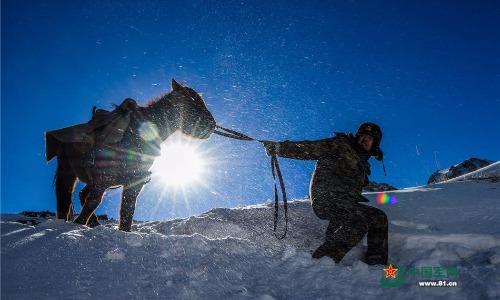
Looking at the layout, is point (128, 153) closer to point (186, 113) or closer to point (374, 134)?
point (186, 113)

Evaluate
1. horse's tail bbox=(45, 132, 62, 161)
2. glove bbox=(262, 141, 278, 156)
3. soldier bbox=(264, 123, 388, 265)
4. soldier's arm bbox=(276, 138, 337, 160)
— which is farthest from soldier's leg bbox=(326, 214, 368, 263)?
horse's tail bbox=(45, 132, 62, 161)

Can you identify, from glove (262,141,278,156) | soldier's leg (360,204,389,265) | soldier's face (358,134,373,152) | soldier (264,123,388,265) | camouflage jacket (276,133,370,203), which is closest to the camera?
soldier's leg (360,204,389,265)

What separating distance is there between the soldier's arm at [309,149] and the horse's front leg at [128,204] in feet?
6.89

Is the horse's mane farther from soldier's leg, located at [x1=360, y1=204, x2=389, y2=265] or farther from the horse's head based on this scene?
soldier's leg, located at [x1=360, y1=204, x2=389, y2=265]

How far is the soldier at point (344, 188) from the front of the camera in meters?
4.25

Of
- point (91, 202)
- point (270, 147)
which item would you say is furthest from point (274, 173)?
point (91, 202)

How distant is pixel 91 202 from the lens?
5047mm

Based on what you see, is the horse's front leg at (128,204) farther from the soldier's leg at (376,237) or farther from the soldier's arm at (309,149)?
the soldier's leg at (376,237)

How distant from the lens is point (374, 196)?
6914 mm

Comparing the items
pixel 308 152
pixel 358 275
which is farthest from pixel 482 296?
pixel 308 152

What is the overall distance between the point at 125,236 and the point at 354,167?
2.95 metres

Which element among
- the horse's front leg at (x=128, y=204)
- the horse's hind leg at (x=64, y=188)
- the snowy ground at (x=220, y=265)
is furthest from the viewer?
the horse's hind leg at (x=64, y=188)

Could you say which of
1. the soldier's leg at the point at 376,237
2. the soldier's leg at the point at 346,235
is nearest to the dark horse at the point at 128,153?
the soldier's leg at the point at 346,235

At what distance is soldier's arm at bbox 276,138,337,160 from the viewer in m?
5.04
